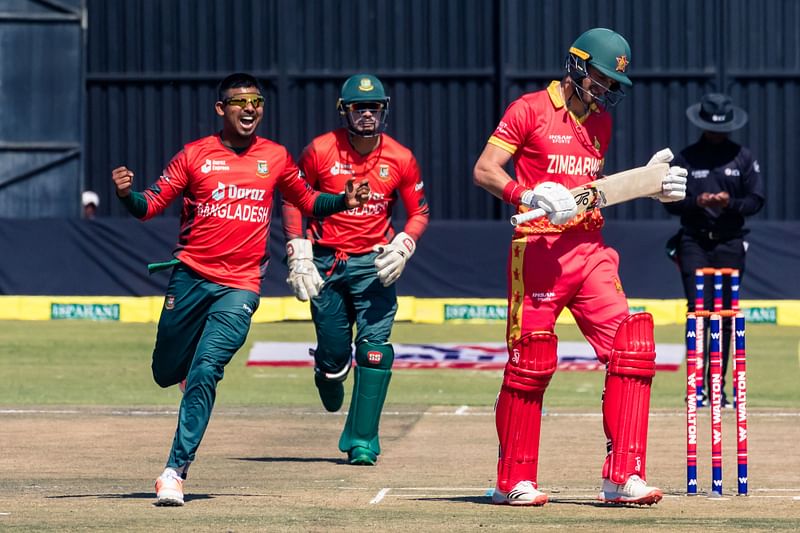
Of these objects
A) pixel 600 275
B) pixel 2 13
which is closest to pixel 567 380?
pixel 600 275

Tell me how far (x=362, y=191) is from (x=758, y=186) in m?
5.23

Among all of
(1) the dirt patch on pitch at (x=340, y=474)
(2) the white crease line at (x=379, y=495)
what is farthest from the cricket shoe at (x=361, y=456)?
(2) the white crease line at (x=379, y=495)

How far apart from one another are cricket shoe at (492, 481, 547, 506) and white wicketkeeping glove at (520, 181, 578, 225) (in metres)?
1.19

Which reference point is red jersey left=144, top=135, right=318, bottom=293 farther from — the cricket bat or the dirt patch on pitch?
the cricket bat

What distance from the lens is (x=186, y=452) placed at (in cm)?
771

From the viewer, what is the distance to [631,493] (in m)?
7.41

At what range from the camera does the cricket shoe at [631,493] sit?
24.1ft

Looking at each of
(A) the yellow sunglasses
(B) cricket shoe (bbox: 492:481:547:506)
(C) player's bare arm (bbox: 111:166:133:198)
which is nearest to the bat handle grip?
(B) cricket shoe (bbox: 492:481:547:506)

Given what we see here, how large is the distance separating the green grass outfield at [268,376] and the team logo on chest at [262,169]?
4.78 m

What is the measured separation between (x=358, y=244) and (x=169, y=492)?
9.55 feet

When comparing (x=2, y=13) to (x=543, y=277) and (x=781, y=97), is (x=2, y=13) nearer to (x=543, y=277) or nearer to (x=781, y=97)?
(x=781, y=97)

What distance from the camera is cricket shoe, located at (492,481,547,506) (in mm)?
7484

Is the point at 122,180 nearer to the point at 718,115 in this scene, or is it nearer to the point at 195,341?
the point at 195,341

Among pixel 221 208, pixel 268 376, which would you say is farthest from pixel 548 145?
pixel 268 376
